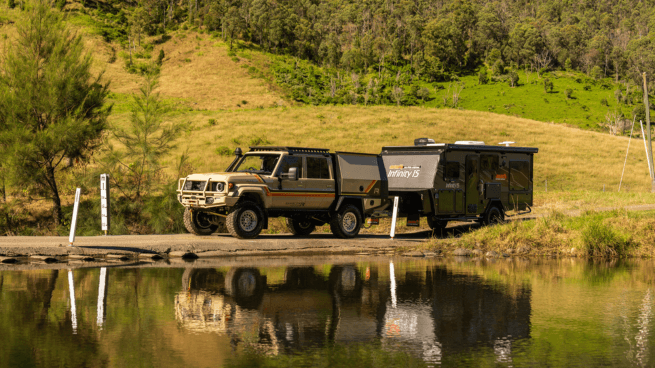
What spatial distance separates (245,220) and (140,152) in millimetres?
6571

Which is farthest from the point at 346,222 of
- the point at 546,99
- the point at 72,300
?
the point at 546,99

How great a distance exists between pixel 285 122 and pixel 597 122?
85387 millimetres

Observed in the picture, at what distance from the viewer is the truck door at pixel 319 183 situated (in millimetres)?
17969

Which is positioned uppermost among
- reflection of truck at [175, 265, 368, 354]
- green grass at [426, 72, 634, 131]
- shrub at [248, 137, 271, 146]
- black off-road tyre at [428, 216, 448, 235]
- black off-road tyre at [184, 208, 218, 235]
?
green grass at [426, 72, 634, 131]

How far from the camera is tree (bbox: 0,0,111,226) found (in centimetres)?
2078

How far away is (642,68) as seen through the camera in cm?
16925

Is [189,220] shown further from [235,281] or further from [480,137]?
[480,137]

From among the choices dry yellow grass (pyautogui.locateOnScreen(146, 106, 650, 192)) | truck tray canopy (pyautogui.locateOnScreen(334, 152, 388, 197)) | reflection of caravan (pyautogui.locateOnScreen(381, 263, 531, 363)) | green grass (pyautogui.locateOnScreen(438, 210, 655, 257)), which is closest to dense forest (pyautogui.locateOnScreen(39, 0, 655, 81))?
dry yellow grass (pyautogui.locateOnScreen(146, 106, 650, 192))

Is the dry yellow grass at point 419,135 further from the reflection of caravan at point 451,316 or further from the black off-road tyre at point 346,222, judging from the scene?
the reflection of caravan at point 451,316

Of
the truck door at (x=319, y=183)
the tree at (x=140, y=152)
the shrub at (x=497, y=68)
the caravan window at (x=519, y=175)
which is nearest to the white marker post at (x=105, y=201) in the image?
the truck door at (x=319, y=183)

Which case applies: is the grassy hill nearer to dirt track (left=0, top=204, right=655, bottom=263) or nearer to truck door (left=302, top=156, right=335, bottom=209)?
truck door (left=302, top=156, right=335, bottom=209)

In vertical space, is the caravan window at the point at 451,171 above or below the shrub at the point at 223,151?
below

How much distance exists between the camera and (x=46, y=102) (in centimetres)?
2136

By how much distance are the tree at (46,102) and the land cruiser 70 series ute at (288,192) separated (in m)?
5.84
